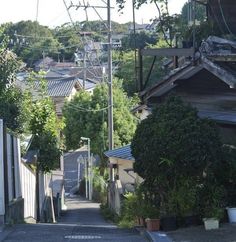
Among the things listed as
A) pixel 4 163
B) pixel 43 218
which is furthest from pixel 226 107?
pixel 43 218

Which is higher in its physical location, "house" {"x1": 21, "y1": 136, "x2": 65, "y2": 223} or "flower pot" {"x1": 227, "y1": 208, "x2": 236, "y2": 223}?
"flower pot" {"x1": 227, "y1": 208, "x2": 236, "y2": 223}

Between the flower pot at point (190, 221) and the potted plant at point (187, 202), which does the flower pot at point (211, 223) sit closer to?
the potted plant at point (187, 202)

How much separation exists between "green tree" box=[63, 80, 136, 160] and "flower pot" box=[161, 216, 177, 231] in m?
29.4

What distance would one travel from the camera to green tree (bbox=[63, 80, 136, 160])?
4300 centimetres

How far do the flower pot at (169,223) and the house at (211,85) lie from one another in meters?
2.67

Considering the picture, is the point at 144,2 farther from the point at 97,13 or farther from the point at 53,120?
the point at 97,13

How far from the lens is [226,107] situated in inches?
587

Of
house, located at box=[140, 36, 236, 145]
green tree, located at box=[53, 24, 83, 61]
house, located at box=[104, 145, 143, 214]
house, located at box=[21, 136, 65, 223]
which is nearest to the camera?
house, located at box=[140, 36, 236, 145]

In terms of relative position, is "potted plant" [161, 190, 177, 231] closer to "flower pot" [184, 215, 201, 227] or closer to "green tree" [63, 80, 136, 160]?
"flower pot" [184, 215, 201, 227]

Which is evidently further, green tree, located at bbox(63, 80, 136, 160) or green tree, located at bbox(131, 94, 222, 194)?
green tree, located at bbox(63, 80, 136, 160)

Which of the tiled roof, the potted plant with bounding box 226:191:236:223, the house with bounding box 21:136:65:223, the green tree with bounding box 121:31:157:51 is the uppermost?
the green tree with bounding box 121:31:157:51

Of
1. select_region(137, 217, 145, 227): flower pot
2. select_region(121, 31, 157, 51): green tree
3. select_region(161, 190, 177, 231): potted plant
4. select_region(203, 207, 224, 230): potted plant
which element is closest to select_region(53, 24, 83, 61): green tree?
select_region(121, 31, 157, 51): green tree

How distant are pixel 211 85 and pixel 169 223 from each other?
4.56 m

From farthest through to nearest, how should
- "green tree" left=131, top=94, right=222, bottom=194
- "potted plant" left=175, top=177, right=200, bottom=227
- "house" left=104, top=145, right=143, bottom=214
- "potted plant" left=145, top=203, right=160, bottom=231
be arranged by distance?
"house" left=104, top=145, right=143, bottom=214, "potted plant" left=145, top=203, right=160, bottom=231, "potted plant" left=175, top=177, right=200, bottom=227, "green tree" left=131, top=94, right=222, bottom=194
